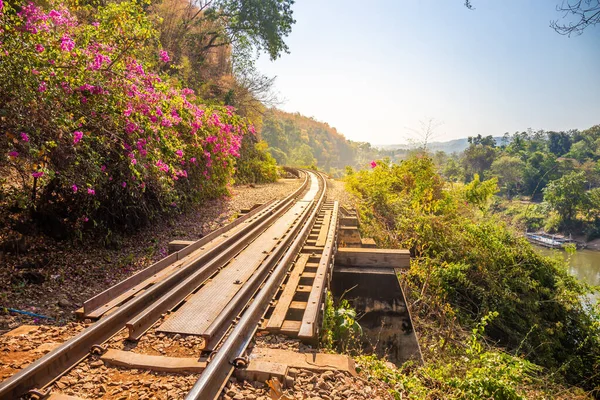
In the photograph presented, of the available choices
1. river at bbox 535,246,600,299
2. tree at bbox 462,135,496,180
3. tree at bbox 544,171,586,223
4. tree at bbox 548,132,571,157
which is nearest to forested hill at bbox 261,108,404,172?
tree at bbox 462,135,496,180

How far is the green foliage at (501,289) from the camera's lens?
24.1 feet

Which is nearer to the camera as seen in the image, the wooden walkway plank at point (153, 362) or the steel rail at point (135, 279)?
the wooden walkway plank at point (153, 362)

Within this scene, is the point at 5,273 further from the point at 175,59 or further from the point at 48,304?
the point at 175,59

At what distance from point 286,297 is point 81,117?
14.4 ft

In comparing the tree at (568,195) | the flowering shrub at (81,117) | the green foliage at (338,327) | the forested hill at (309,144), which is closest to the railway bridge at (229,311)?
the green foliage at (338,327)

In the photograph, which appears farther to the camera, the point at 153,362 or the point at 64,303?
the point at 64,303

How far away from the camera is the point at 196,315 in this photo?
12.9ft

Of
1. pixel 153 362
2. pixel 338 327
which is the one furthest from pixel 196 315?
pixel 338 327

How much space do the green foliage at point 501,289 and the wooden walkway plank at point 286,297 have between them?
2.89 metres

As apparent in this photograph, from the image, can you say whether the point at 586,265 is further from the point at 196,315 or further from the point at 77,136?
the point at 77,136

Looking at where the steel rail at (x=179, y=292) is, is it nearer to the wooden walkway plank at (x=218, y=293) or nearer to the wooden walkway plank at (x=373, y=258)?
the wooden walkway plank at (x=218, y=293)

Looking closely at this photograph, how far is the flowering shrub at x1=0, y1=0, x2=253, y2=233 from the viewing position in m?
4.43

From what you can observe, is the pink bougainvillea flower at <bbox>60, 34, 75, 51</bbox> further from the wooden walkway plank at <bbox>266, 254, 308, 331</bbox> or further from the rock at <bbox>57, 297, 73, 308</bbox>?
the wooden walkway plank at <bbox>266, 254, 308, 331</bbox>

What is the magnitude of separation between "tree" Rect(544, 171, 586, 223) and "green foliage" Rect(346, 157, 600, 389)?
152 feet
